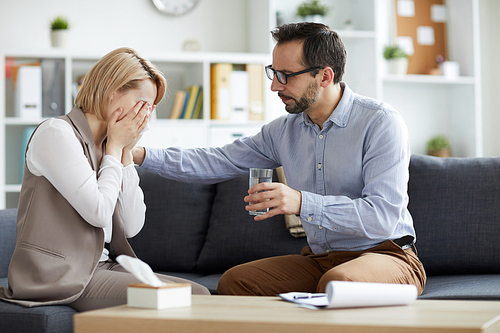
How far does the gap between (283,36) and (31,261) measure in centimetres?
109

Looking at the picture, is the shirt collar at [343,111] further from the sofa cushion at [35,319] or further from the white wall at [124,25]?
the white wall at [124,25]

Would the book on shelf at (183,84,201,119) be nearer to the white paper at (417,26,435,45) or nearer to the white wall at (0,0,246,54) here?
the white wall at (0,0,246,54)

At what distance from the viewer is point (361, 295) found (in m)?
1.11

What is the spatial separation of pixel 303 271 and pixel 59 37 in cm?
264

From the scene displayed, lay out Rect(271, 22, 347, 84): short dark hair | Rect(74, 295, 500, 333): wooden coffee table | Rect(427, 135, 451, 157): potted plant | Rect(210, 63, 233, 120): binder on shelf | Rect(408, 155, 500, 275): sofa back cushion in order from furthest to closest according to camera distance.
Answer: Rect(427, 135, 451, 157): potted plant < Rect(210, 63, 233, 120): binder on shelf < Rect(408, 155, 500, 275): sofa back cushion < Rect(271, 22, 347, 84): short dark hair < Rect(74, 295, 500, 333): wooden coffee table

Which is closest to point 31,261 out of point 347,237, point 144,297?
point 144,297

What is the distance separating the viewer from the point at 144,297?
1.14 m

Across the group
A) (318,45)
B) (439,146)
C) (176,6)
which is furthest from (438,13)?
(318,45)

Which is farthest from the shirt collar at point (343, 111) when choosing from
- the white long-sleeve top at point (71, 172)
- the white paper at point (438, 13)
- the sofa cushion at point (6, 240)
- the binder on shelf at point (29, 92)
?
the white paper at point (438, 13)

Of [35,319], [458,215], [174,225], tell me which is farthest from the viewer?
[174,225]

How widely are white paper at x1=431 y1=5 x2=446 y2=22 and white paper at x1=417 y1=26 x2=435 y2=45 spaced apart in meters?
0.09

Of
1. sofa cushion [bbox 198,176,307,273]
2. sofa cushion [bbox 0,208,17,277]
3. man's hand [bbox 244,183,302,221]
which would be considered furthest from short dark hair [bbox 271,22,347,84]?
sofa cushion [bbox 0,208,17,277]

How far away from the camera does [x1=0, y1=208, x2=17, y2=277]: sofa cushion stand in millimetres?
2092

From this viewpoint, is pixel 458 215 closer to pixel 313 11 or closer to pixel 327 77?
pixel 327 77
